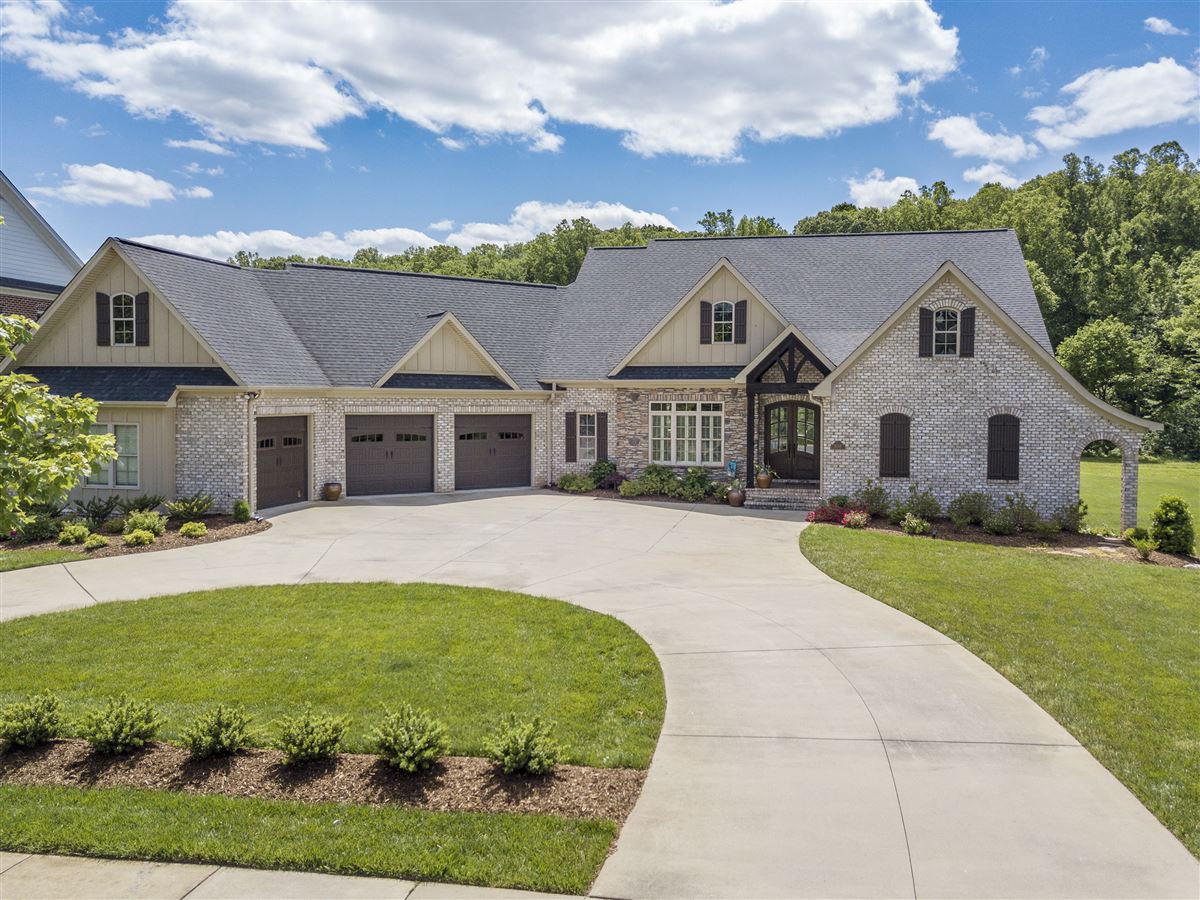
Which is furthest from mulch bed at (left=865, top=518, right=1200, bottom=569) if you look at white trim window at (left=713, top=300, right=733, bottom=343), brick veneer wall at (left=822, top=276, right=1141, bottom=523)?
white trim window at (left=713, top=300, right=733, bottom=343)

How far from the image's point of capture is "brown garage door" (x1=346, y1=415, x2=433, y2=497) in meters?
23.4

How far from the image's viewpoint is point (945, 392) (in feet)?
65.2

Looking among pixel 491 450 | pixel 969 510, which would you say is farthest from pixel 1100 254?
pixel 491 450

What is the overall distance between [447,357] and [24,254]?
1460cm

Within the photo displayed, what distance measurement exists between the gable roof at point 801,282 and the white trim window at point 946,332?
131 inches

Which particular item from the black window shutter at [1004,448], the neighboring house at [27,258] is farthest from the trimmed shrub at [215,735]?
the neighboring house at [27,258]

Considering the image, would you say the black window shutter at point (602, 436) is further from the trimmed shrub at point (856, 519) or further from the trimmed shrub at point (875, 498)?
the trimmed shrub at point (856, 519)

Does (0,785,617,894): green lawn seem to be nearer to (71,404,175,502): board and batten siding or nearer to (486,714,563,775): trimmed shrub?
(486,714,563,775): trimmed shrub

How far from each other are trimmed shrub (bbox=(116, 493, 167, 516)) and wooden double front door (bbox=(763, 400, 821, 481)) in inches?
639

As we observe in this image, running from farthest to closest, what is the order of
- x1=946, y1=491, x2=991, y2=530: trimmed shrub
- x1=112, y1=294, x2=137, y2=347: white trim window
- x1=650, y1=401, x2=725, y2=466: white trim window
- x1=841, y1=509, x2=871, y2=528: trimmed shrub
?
x1=650, y1=401, x2=725, y2=466: white trim window → x1=112, y1=294, x2=137, y2=347: white trim window → x1=841, y1=509, x2=871, y2=528: trimmed shrub → x1=946, y1=491, x2=991, y2=530: trimmed shrub

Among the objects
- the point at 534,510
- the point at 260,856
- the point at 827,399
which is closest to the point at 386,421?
the point at 534,510

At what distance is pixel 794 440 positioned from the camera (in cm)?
2433

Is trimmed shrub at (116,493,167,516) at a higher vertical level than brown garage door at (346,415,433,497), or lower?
lower

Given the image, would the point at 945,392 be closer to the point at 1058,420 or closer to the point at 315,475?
Result: the point at 1058,420
